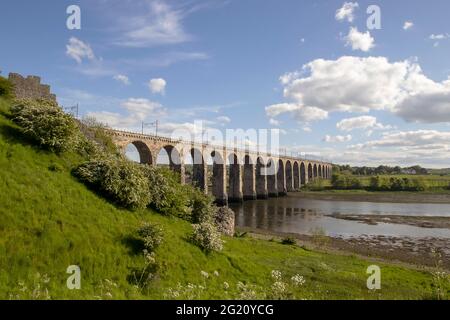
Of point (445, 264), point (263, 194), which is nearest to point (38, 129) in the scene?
point (445, 264)

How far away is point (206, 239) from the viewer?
1794 cm

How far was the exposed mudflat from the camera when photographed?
56.1 metres

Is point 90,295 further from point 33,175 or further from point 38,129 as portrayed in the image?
point 38,129

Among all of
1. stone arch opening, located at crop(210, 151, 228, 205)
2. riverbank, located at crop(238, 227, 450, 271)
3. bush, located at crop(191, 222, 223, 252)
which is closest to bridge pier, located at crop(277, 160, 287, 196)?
stone arch opening, located at crop(210, 151, 228, 205)

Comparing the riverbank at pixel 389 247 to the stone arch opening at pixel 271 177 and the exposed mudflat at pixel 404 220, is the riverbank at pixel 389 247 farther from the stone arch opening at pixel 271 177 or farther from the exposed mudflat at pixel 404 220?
the stone arch opening at pixel 271 177

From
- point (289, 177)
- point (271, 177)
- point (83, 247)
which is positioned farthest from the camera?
point (289, 177)

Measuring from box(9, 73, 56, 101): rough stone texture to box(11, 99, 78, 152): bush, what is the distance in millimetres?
6932

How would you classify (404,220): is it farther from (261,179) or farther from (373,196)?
(261,179)

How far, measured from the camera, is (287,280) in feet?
58.0

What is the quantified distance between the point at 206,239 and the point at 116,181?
5.54m

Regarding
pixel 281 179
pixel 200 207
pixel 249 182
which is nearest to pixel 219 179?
pixel 249 182

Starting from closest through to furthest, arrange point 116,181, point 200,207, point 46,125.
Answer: point 116,181 < point 46,125 < point 200,207

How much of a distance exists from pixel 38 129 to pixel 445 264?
111 feet

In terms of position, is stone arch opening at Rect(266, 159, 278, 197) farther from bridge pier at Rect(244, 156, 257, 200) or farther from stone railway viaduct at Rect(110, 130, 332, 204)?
bridge pier at Rect(244, 156, 257, 200)
